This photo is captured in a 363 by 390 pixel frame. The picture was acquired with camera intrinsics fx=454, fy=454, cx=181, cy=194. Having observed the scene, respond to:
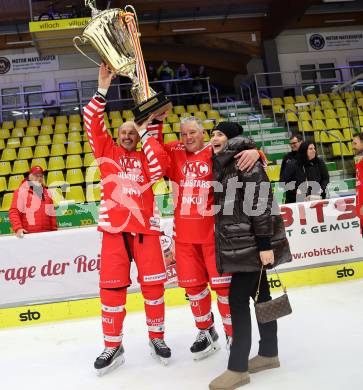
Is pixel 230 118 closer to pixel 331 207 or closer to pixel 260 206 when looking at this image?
pixel 331 207

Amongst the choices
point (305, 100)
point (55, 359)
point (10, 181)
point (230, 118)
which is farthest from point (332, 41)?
point (55, 359)

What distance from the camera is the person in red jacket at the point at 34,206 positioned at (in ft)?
13.9

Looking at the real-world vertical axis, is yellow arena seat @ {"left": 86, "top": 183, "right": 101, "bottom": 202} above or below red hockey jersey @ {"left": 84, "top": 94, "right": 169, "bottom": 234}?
above

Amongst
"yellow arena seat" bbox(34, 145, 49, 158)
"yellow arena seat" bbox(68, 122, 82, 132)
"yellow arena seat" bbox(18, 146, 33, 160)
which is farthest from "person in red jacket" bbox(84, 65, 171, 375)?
"yellow arena seat" bbox(68, 122, 82, 132)

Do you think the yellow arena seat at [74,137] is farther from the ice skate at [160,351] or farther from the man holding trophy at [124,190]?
the ice skate at [160,351]

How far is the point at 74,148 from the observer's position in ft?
26.7

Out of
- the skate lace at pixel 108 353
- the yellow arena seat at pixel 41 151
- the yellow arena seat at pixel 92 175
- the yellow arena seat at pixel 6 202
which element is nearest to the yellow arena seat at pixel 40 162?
the yellow arena seat at pixel 41 151

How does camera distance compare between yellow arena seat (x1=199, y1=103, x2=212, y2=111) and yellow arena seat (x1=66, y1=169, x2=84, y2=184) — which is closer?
yellow arena seat (x1=66, y1=169, x2=84, y2=184)

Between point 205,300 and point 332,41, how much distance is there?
1289 centimetres

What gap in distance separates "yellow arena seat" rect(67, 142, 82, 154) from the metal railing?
2005mm

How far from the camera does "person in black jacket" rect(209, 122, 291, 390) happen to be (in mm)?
2158

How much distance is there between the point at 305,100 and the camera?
11.0m

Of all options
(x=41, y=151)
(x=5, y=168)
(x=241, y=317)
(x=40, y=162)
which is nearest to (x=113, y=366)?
(x=241, y=317)

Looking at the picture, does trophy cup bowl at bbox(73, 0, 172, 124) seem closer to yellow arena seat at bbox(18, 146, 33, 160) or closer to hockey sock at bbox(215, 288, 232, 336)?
hockey sock at bbox(215, 288, 232, 336)
